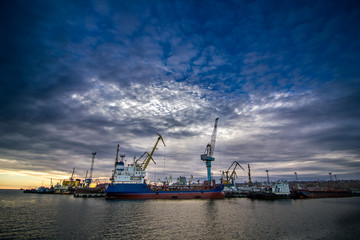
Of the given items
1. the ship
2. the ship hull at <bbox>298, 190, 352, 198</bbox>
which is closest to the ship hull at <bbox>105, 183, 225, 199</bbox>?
the ship

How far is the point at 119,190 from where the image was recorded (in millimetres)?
61594

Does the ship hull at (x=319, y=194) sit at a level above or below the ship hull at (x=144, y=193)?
below

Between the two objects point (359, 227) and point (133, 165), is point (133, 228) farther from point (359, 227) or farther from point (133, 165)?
point (133, 165)

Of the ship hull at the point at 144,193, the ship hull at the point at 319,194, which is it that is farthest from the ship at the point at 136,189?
the ship hull at the point at 319,194

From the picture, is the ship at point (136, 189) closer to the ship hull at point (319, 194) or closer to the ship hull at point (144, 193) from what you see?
the ship hull at point (144, 193)

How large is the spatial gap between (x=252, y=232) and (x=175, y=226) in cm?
1067

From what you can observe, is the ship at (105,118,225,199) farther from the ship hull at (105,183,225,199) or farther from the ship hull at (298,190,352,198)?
the ship hull at (298,190,352,198)

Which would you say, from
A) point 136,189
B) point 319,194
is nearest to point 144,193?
point 136,189

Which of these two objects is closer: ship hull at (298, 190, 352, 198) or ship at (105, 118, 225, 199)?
ship at (105, 118, 225, 199)

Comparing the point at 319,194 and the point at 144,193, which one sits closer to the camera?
the point at 144,193

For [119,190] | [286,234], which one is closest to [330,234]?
[286,234]

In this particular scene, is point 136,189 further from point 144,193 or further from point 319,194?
point 319,194

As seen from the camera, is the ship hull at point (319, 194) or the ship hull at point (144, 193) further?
the ship hull at point (319, 194)

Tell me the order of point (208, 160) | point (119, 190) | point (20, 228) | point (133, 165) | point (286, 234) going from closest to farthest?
1. point (286, 234)
2. point (20, 228)
3. point (119, 190)
4. point (133, 165)
5. point (208, 160)
